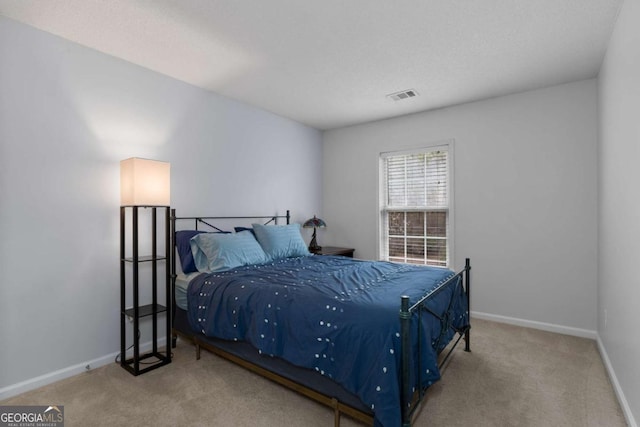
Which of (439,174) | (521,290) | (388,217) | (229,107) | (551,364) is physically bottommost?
(551,364)

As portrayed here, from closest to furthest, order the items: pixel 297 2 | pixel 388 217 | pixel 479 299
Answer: pixel 297 2 → pixel 479 299 → pixel 388 217

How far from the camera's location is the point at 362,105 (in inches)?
154

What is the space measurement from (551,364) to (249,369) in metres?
2.39

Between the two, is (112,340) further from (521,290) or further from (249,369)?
(521,290)

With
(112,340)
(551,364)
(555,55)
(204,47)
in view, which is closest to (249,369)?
(112,340)

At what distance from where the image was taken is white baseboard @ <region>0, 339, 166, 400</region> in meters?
2.21

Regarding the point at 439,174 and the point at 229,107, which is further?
the point at 439,174

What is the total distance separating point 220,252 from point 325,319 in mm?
1404

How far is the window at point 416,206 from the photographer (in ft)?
13.4

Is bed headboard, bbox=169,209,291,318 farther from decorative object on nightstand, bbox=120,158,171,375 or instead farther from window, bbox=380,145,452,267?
window, bbox=380,145,452,267

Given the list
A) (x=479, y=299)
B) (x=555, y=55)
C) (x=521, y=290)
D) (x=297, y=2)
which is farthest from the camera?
(x=479, y=299)

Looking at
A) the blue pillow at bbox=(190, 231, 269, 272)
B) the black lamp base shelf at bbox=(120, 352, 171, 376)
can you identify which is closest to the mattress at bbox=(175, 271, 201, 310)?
the blue pillow at bbox=(190, 231, 269, 272)

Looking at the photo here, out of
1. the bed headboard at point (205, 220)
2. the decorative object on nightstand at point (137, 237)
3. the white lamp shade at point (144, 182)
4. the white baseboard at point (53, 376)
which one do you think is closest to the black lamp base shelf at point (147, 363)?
the decorative object on nightstand at point (137, 237)

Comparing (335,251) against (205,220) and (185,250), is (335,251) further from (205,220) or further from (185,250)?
(185,250)
